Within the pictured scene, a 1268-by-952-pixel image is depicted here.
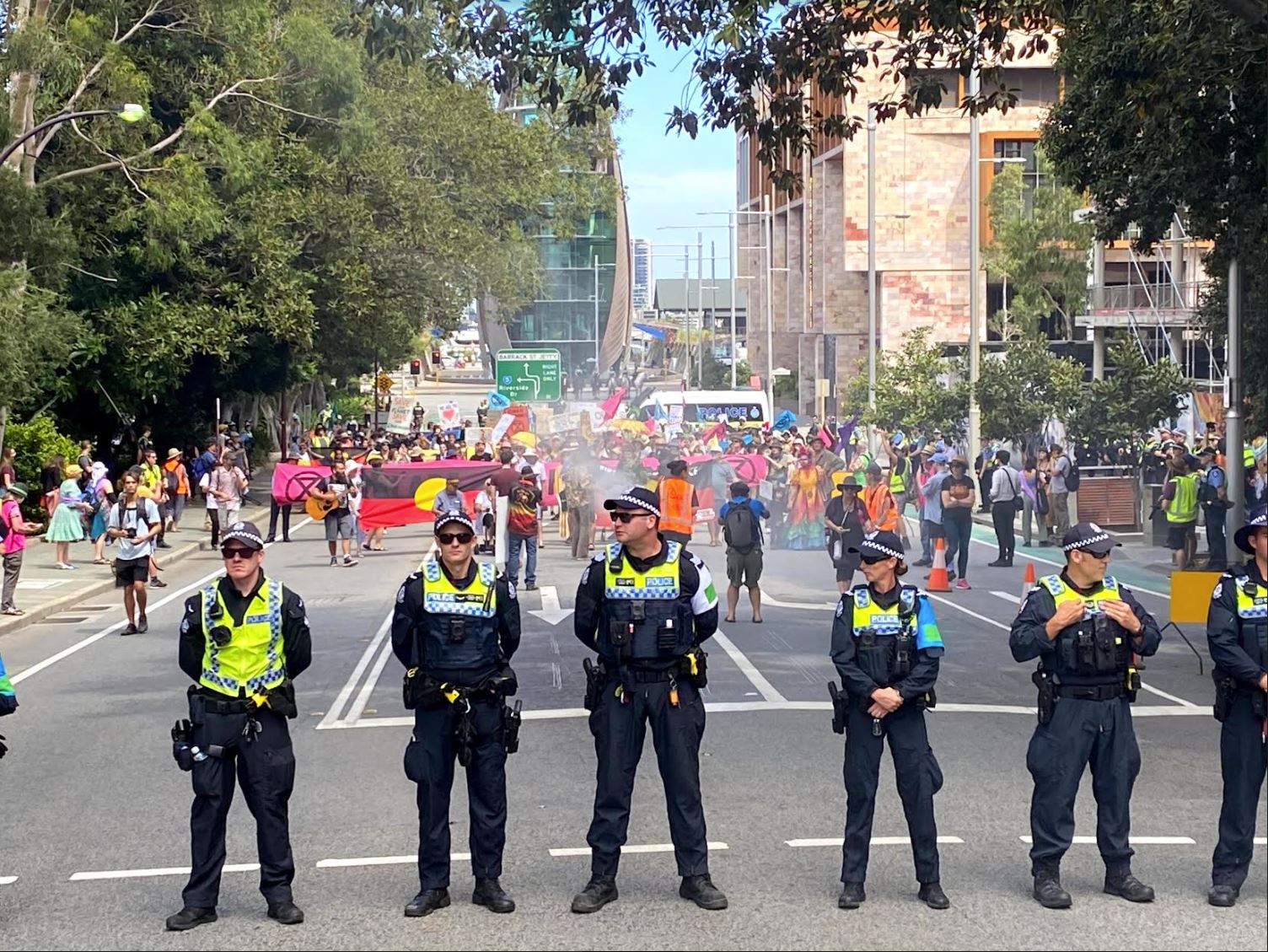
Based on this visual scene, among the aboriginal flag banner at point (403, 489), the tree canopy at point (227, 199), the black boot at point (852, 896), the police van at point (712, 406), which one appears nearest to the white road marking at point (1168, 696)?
the black boot at point (852, 896)

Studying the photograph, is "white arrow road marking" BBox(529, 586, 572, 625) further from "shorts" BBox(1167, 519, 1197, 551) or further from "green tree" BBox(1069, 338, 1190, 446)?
"green tree" BBox(1069, 338, 1190, 446)

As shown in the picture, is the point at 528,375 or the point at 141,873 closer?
the point at 141,873

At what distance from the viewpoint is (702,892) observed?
766 cm

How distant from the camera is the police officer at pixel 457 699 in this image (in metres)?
7.70

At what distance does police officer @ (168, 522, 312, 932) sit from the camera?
299 inches

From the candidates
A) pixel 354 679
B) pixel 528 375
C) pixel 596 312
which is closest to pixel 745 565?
pixel 354 679

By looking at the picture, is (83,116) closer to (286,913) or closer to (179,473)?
(179,473)

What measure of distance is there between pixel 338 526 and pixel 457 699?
20.0 metres

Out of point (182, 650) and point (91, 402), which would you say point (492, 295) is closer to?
point (91, 402)

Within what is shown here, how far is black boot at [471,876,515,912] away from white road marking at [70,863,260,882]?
4.50 feet

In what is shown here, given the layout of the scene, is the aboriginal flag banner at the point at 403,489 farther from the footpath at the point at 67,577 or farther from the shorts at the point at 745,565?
the shorts at the point at 745,565

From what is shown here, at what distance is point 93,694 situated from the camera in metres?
14.8

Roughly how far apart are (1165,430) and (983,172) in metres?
42.0

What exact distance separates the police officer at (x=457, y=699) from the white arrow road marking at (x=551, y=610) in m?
11.0
